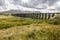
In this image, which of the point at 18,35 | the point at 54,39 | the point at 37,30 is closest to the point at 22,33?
the point at 18,35

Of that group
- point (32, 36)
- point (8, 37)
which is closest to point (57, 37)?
point (32, 36)

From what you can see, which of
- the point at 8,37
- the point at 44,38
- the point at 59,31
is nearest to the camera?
the point at 8,37

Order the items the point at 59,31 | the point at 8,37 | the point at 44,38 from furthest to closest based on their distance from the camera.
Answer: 1. the point at 59,31
2. the point at 44,38
3. the point at 8,37

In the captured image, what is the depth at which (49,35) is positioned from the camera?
48.1 feet

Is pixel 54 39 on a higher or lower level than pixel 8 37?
lower

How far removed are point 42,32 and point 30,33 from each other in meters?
1.27

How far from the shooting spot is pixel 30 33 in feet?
46.1

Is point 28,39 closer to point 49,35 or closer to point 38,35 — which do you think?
point 38,35

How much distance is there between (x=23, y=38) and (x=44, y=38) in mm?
1738

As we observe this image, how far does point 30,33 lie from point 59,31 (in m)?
3.12

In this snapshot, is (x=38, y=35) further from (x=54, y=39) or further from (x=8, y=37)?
(x=8, y=37)

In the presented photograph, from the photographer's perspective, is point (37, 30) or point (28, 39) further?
point (37, 30)

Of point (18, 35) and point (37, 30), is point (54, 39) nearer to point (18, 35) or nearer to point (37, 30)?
point (37, 30)

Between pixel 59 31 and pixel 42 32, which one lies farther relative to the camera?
pixel 59 31
